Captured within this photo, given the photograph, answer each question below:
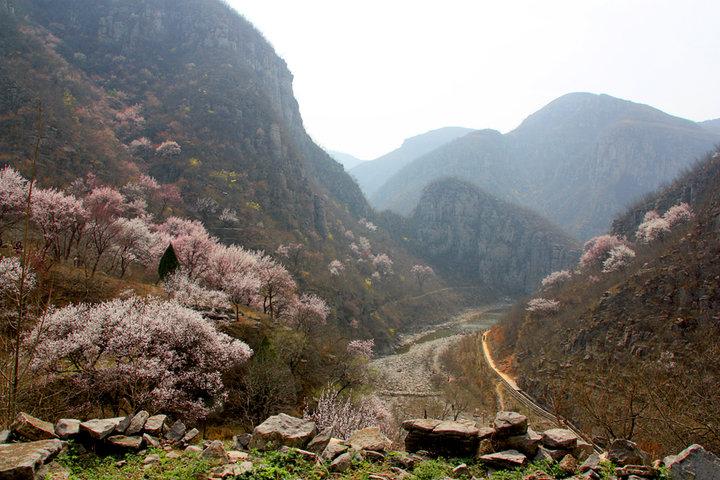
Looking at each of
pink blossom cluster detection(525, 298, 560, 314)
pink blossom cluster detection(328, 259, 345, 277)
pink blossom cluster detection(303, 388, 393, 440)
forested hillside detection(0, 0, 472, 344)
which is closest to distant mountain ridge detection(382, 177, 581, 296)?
forested hillside detection(0, 0, 472, 344)

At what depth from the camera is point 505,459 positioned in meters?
9.85

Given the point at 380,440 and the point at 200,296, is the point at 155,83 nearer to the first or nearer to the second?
the point at 200,296

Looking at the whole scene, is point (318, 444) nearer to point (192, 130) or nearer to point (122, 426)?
point (122, 426)

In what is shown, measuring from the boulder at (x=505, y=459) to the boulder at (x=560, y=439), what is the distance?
1234 mm

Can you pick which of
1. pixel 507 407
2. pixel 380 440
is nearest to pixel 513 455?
pixel 380 440

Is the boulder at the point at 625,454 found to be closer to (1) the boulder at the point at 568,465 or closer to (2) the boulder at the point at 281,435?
(1) the boulder at the point at 568,465

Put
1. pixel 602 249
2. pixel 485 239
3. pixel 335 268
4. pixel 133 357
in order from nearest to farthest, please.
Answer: pixel 133 357, pixel 602 249, pixel 335 268, pixel 485 239

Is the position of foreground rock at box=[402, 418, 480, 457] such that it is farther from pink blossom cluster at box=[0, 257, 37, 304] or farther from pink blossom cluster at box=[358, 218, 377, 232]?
pink blossom cluster at box=[358, 218, 377, 232]

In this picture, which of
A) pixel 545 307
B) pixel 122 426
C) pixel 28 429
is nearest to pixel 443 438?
pixel 122 426

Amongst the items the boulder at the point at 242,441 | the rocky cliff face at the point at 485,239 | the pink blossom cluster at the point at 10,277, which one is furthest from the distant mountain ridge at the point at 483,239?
the boulder at the point at 242,441

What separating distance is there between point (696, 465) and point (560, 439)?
9.74 feet

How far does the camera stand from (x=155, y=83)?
108 m

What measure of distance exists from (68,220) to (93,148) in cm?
3964

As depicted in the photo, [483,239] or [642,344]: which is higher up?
[483,239]
